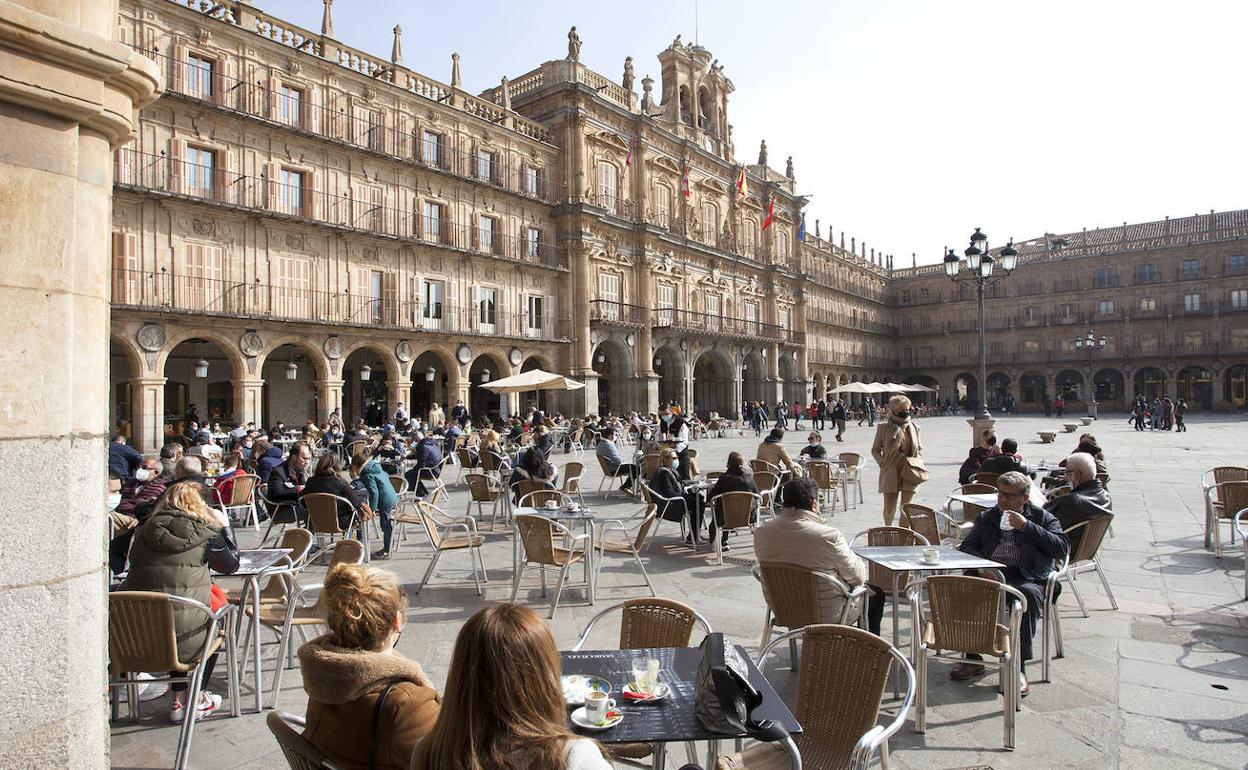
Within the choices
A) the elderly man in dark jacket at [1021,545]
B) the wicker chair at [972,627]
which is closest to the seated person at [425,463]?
the elderly man in dark jacket at [1021,545]

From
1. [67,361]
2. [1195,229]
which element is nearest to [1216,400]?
[1195,229]

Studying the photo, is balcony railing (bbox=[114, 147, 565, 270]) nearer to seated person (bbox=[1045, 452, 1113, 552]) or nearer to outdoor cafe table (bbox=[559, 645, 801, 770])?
outdoor cafe table (bbox=[559, 645, 801, 770])

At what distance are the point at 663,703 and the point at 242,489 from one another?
315 inches

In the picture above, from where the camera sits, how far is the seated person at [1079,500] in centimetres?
519

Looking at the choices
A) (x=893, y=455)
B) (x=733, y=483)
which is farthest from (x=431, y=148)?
(x=893, y=455)

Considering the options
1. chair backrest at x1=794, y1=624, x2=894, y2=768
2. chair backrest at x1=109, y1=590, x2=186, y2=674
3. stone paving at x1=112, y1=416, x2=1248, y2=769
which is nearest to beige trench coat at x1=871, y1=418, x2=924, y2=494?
stone paving at x1=112, y1=416, x2=1248, y2=769

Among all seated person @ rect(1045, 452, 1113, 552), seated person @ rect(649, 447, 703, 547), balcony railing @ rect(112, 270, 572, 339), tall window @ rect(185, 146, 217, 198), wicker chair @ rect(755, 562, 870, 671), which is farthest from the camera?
tall window @ rect(185, 146, 217, 198)

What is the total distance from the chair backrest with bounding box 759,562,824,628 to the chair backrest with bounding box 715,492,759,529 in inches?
111

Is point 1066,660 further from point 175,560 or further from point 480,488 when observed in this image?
point 480,488

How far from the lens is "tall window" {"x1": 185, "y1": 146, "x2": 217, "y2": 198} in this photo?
58.0ft

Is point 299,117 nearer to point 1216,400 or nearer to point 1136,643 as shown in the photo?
point 1136,643

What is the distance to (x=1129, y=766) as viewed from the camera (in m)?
3.13

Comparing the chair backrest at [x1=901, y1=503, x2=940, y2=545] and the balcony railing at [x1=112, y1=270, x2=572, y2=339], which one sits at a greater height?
the balcony railing at [x1=112, y1=270, x2=572, y2=339]

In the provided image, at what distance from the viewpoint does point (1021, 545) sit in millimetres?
4375
